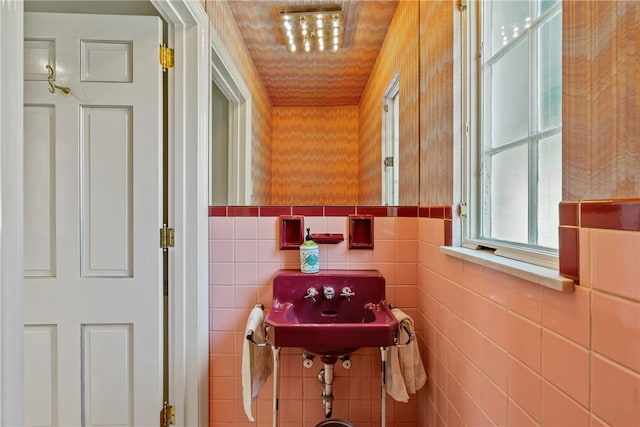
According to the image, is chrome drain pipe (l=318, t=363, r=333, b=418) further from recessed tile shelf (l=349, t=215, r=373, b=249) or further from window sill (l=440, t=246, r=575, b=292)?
window sill (l=440, t=246, r=575, b=292)

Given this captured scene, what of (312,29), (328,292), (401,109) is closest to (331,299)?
(328,292)

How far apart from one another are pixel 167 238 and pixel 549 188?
134 cm

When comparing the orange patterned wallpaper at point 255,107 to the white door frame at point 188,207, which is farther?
the orange patterned wallpaper at point 255,107

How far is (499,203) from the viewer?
0.98 meters

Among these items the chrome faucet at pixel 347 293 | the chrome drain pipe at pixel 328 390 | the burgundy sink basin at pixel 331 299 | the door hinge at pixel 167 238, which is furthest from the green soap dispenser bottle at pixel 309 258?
the door hinge at pixel 167 238

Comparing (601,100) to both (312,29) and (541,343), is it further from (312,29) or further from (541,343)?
(312,29)

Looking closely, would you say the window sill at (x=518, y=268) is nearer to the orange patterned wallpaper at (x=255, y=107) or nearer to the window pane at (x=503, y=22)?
the window pane at (x=503, y=22)

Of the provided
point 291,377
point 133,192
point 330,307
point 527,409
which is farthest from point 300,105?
point 527,409

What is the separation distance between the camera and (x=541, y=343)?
2.11 feet

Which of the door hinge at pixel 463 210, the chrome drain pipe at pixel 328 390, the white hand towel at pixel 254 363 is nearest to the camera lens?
the door hinge at pixel 463 210

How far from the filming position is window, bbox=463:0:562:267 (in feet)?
2.45

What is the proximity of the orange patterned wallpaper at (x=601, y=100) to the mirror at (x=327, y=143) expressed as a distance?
32.7 inches

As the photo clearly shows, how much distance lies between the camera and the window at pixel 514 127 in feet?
2.45

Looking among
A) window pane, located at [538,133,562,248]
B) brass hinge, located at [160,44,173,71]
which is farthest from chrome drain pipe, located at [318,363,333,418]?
brass hinge, located at [160,44,173,71]
